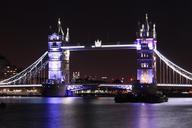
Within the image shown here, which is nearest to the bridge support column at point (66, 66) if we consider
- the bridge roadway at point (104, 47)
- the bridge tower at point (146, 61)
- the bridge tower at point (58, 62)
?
the bridge tower at point (58, 62)

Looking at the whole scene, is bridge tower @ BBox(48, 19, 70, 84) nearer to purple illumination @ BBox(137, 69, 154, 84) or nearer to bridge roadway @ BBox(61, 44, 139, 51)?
bridge roadway @ BBox(61, 44, 139, 51)

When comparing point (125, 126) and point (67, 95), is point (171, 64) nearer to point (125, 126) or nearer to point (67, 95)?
point (67, 95)

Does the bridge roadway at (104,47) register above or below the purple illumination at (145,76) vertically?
above

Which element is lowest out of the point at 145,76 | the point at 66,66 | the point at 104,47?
the point at 145,76

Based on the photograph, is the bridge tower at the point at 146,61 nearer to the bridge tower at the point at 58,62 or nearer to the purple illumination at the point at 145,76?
the purple illumination at the point at 145,76

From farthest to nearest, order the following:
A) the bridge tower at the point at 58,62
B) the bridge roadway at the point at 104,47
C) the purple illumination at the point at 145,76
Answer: the bridge tower at the point at 58,62 → the purple illumination at the point at 145,76 → the bridge roadway at the point at 104,47

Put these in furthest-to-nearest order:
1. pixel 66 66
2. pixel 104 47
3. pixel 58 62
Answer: pixel 66 66 < pixel 58 62 < pixel 104 47

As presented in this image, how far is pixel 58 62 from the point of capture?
A: 124m

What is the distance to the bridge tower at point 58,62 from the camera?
404 ft

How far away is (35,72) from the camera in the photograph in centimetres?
12769

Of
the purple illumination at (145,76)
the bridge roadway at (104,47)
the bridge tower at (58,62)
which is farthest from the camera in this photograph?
the bridge tower at (58,62)

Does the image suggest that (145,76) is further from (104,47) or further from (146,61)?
(104,47)

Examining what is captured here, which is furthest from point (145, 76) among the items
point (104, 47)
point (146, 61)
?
point (104, 47)

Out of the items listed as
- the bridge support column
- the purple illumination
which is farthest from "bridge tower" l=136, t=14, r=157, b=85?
the bridge support column
